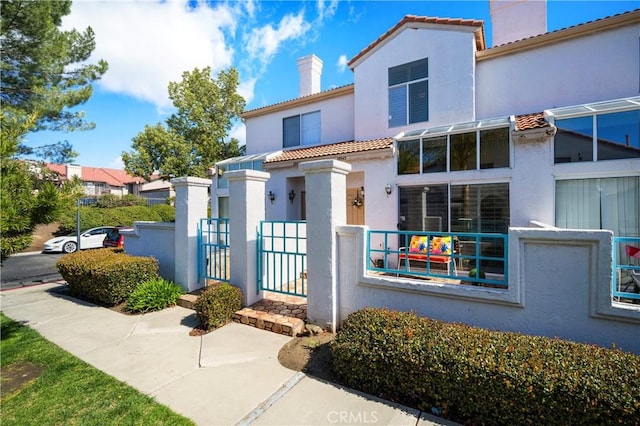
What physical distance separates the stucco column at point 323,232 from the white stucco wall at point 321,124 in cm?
799

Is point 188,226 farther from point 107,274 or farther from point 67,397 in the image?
point 67,397

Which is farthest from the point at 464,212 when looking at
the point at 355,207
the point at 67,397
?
the point at 67,397

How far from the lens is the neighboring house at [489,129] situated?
705 centimetres

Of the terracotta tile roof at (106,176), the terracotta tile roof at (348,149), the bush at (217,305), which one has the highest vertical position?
the terracotta tile roof at (106,176)

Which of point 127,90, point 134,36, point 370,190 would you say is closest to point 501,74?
point 370,190

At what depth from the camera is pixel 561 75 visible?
A: 28.8 feet

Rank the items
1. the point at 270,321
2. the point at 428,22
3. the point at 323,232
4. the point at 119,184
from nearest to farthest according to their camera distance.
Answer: the point at 323,232
the point at 270,321
the point at 428,22
the point at 119,184

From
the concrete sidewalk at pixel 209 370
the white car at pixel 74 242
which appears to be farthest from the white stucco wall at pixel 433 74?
the white car at pixel 74 242

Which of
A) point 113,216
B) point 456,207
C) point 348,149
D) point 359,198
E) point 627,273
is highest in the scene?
point 348,149

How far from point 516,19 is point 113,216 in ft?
96.1

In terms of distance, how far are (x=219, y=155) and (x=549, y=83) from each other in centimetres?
2028

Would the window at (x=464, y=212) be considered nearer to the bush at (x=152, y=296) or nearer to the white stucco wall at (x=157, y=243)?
the bush at (x=152, y=296)

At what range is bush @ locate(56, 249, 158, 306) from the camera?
705cm

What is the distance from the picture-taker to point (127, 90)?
624 inches
